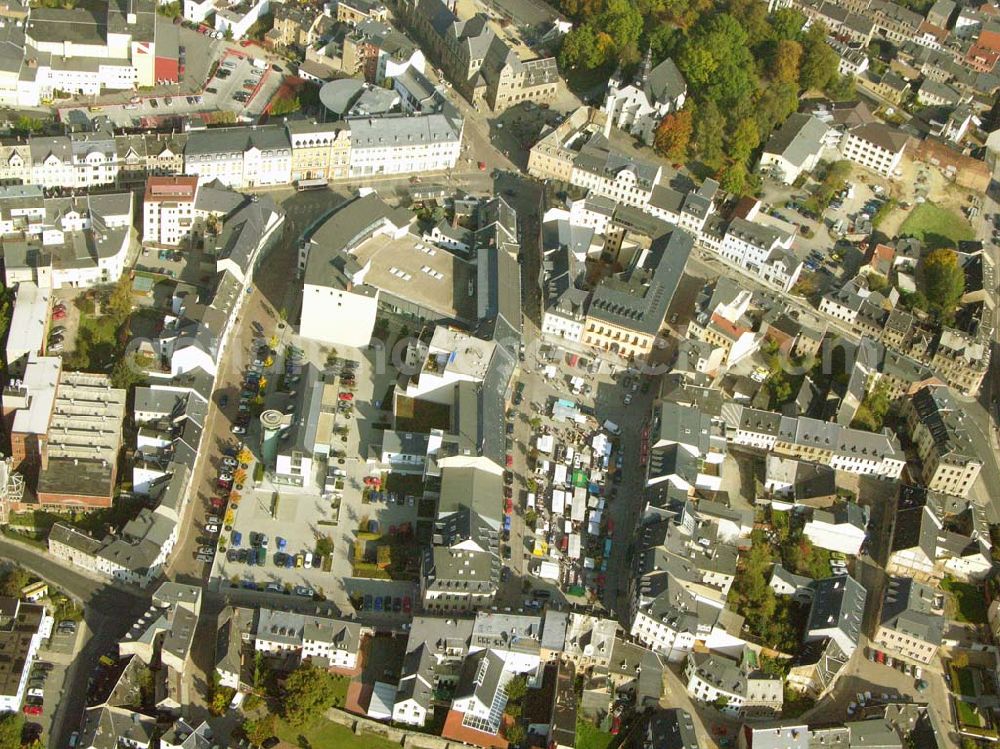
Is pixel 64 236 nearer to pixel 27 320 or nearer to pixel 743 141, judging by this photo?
pixel 27 320

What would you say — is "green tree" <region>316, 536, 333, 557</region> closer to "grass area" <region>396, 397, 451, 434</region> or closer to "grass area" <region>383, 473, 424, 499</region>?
"grass area" <region>383, 473, 424, 499</region>

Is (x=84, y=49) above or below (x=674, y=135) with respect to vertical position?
below

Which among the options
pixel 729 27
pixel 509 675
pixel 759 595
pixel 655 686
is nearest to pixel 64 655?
pixel 509 675

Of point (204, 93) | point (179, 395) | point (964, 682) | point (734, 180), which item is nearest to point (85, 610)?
point (179, 395)

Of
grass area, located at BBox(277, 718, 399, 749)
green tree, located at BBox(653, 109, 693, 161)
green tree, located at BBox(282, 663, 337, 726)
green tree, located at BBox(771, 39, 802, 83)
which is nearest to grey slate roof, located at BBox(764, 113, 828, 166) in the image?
green tree, located at BBox(771, 39, 802, 83)

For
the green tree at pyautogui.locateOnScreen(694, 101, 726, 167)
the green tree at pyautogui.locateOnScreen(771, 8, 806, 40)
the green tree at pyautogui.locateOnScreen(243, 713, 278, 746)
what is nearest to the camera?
the green tree at pyautogui.locateOnScreen(243, 713, 278, 746)

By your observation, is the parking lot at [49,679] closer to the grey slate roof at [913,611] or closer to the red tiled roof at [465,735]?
the red tiled roof at [465,735]
